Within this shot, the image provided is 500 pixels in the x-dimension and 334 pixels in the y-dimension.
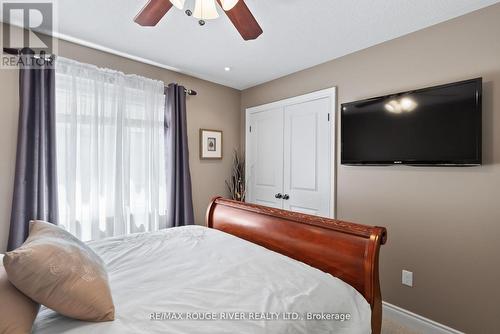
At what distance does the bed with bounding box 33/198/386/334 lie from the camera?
3.22 feet

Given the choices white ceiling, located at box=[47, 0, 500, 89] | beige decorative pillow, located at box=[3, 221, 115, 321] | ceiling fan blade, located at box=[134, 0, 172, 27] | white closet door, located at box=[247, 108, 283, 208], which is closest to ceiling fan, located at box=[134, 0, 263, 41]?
ceiling fan blade, located at box=[134, 0, 172, 27]

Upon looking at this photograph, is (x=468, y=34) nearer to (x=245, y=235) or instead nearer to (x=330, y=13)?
(x=330, y=13)

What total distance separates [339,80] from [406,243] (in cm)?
175

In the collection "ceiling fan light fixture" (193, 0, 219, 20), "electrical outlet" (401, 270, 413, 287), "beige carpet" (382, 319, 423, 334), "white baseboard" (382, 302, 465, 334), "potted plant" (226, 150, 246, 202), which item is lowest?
"beige carpet" (382, 319, 423, 334)

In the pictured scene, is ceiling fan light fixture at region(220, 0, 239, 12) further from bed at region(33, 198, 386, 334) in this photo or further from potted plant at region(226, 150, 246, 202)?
potted plant at region(226, 150, 246, 202)

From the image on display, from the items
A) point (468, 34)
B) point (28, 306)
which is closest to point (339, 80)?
point (468, 34)

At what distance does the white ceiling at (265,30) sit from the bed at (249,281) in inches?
61.1

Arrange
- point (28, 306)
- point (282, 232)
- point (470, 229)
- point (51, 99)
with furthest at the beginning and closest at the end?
point (51, 99)
point (470, 229)
point (282, 232)
point (28, 306)

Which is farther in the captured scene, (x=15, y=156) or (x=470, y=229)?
(x=15, y=156)

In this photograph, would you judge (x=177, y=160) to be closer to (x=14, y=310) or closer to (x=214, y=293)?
(x=214, y=293)

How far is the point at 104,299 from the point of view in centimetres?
96

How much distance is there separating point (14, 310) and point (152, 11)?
1.60m

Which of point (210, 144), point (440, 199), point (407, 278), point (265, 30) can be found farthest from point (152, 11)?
point (407, 278)

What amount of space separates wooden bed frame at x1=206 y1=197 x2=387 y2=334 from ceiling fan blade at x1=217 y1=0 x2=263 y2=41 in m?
1.27
